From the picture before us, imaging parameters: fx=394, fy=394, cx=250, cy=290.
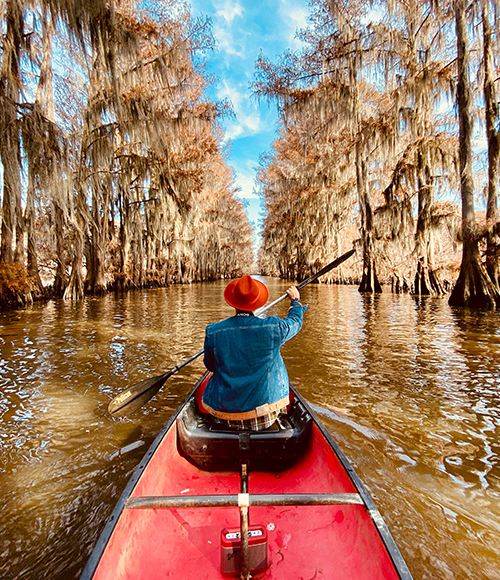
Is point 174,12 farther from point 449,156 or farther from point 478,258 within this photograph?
point 478,258

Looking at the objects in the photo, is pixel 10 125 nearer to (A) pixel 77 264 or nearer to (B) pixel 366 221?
(A) pixel 77 264

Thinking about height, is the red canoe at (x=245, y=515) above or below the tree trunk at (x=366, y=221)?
below

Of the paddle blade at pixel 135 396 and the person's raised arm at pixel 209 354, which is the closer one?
the person's raised arm at pixel 209 354

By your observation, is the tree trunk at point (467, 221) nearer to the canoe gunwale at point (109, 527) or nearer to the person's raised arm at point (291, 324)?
the person's raised arm at point (291, 324)

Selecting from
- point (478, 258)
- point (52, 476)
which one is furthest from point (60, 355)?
point (478, 258)

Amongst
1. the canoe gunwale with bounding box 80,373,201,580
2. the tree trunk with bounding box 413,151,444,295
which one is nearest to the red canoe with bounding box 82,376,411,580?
the canoe gunwale with bounding box 80,373,201,580

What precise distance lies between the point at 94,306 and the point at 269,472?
14158 millimetres

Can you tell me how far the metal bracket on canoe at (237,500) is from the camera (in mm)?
2113

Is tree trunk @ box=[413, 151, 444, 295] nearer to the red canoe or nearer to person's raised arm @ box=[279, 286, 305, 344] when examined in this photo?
person's raised arm @ box=[279, 286, 305, 344]

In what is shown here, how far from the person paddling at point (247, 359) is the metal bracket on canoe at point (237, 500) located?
38.6 inches

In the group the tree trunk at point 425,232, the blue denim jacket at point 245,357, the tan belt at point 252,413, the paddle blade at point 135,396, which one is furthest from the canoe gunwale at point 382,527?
the tree trunk at point 425,232

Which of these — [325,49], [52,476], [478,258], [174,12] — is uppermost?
[174,12]

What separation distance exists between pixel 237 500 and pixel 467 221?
1314 cm

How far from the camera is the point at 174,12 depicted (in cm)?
1798
